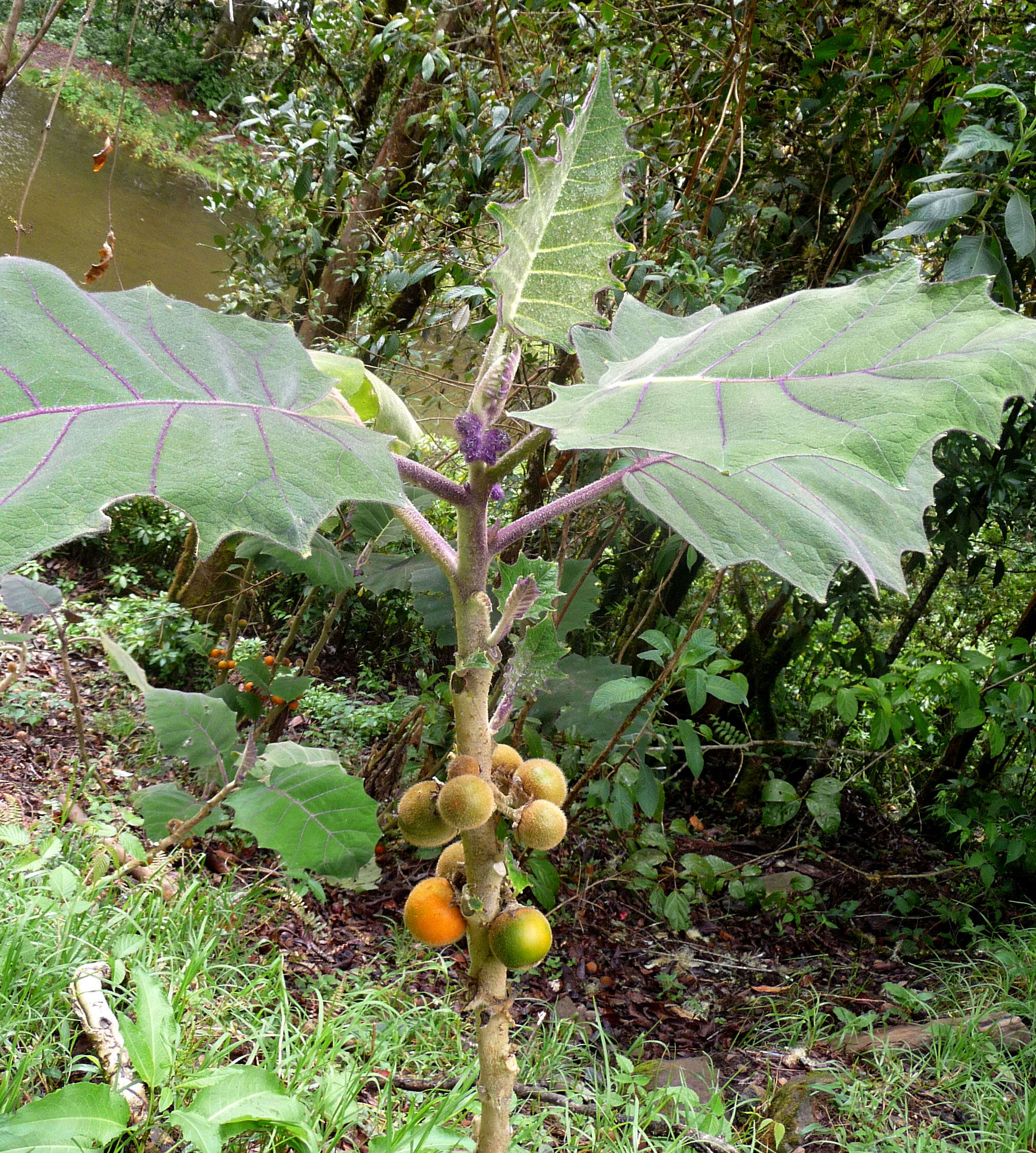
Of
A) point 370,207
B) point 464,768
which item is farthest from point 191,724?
point 370,207

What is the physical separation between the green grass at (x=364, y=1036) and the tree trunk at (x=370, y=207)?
228 centimetres

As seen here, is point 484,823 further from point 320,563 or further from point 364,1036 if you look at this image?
point 364,1036

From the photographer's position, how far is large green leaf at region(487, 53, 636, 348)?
607 mm

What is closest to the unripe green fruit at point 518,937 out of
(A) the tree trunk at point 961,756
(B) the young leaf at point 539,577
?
(B) the young leaf at point 539,577

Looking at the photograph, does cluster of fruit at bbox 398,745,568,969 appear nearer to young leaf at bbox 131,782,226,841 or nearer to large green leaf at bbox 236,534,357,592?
large green leaf at bbox 236,534,357,592

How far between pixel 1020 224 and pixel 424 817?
1974mm

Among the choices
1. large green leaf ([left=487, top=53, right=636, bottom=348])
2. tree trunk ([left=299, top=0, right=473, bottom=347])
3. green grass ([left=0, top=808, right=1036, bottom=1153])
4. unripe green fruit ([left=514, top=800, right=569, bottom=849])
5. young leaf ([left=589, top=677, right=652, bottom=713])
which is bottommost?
green grass ([left=0, top=808, right=1036, bottom=1153])

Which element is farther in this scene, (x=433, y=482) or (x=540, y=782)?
(x=540, y=782)

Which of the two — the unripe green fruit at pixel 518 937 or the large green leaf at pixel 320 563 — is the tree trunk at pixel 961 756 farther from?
the unripe green fruit at pixel 518 937

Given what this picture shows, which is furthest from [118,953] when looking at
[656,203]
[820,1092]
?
[656,203]

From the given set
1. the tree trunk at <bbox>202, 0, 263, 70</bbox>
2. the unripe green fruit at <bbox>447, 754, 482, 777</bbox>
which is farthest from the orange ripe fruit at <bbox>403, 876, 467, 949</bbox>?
the tree trunk at <bbox>202, 0, 263, 70</bbox>

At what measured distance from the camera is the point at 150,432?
1.47ft

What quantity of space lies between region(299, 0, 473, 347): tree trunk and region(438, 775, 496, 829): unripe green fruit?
2.92 metres

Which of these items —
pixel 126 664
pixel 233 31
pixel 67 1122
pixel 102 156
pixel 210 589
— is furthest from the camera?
pixel 233 31
